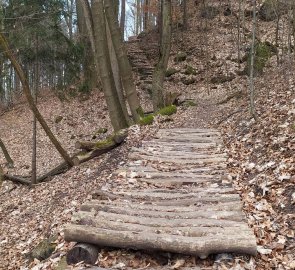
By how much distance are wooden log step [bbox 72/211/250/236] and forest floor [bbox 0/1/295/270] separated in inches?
10.4

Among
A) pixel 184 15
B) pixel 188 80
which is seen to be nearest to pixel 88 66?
pixel 188 80

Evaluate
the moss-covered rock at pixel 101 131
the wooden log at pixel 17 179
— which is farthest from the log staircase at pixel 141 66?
the wooden log at pixel 17 179

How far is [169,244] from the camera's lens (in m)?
3.69

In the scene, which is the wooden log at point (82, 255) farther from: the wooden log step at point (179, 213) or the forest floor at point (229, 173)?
the wooden log step at point (179, 213)

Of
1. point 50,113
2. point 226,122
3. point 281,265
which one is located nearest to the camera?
point 281,265

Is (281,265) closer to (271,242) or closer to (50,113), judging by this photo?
(271,242)

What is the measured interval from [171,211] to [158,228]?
1.98 feet

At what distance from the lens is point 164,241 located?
3717mm

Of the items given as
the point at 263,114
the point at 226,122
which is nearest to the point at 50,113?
the point at 226,122

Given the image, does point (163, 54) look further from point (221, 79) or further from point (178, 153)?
point (178, 153)

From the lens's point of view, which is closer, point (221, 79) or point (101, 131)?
point (101, 131)

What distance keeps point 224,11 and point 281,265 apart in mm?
25252

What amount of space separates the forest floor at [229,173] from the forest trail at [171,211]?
0.16 metres

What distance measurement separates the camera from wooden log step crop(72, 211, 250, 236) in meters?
3.91
